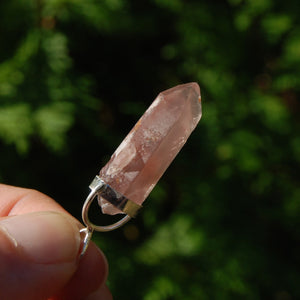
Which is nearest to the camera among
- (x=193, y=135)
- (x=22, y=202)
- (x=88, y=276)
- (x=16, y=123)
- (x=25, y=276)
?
(x=25, y=276)

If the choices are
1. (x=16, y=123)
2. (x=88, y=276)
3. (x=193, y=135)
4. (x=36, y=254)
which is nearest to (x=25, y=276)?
(x=36, y=254)

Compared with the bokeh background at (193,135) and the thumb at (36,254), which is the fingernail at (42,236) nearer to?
the thumb at (36,254)

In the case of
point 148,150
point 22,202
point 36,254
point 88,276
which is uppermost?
point 148,150

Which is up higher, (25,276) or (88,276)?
(25,276)

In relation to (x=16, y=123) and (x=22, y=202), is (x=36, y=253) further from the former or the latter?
(x=16, y=123)

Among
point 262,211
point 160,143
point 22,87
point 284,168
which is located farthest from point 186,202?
point 160,143

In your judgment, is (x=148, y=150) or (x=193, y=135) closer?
(x=148, y=150)

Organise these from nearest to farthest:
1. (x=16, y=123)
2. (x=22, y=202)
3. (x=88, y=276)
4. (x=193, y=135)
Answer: (x=88, y=276)
(x=22, y=202)
(x=16, y=123)
(x=193, y=135)
